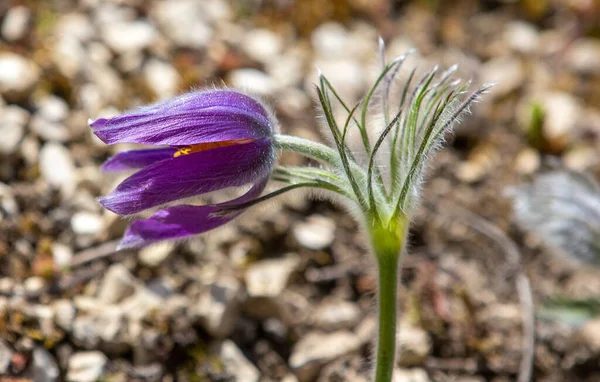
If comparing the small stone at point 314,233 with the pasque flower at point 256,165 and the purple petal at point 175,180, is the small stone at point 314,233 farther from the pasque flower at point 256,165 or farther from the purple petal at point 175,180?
the purple petal at point 175,180

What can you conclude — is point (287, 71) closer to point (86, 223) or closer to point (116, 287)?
point (86, 223)

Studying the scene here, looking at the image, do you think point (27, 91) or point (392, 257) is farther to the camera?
point (27, 91)

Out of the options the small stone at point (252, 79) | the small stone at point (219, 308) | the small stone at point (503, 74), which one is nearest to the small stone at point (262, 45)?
the small stone at point (252, 79)

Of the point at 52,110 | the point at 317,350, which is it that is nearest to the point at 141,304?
the point at 317,350

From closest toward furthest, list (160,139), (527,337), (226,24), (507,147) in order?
1. (160,139)
2. (527,337)
3. (507,147)
4. (226,24)

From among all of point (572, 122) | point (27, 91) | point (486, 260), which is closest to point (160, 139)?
point (27, 91)

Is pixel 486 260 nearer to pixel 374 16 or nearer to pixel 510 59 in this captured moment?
pixel 510 59

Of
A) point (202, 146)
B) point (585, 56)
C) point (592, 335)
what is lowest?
point (202, 146)

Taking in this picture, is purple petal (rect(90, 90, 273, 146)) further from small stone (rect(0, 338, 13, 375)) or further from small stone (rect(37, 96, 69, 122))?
small stone (rect(37, 96, 69, 122))
